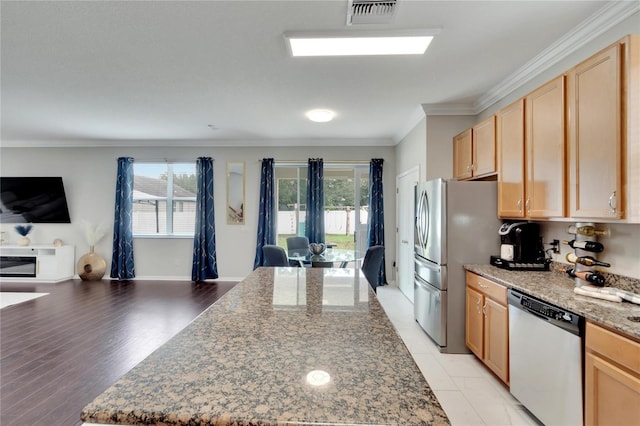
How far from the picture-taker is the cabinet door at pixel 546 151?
206 cm

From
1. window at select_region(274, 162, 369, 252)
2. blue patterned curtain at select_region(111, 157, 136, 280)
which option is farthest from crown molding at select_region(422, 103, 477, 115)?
blue patterned curtain at select_region(111, 157, 136, 280)

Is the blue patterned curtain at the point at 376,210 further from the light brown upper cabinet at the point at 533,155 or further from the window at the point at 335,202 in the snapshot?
the light brown upper cabinet at the point at 533,155

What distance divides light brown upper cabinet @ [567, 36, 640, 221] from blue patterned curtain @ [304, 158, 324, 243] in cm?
396

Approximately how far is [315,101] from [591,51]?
258 centimetres

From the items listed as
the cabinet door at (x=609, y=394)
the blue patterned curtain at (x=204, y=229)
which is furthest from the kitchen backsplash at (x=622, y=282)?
the blue patterned curtain at (x=204, y=229)

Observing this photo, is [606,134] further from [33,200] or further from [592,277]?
[33,200]

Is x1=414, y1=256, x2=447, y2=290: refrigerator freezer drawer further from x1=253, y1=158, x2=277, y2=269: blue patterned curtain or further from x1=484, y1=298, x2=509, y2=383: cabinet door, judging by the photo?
x1=253, y1=158, x2=277, y2=269: blue patterned curtain

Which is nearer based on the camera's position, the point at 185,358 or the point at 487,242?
the point at 185,358

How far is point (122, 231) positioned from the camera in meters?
5.72

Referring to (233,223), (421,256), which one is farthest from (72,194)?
(421,256)

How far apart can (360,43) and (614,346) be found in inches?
98.3

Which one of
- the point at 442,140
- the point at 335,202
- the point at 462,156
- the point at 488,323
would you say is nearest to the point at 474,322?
the point at 488,323

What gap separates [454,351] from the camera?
2.94m

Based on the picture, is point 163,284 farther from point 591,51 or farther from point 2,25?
point 591,51
